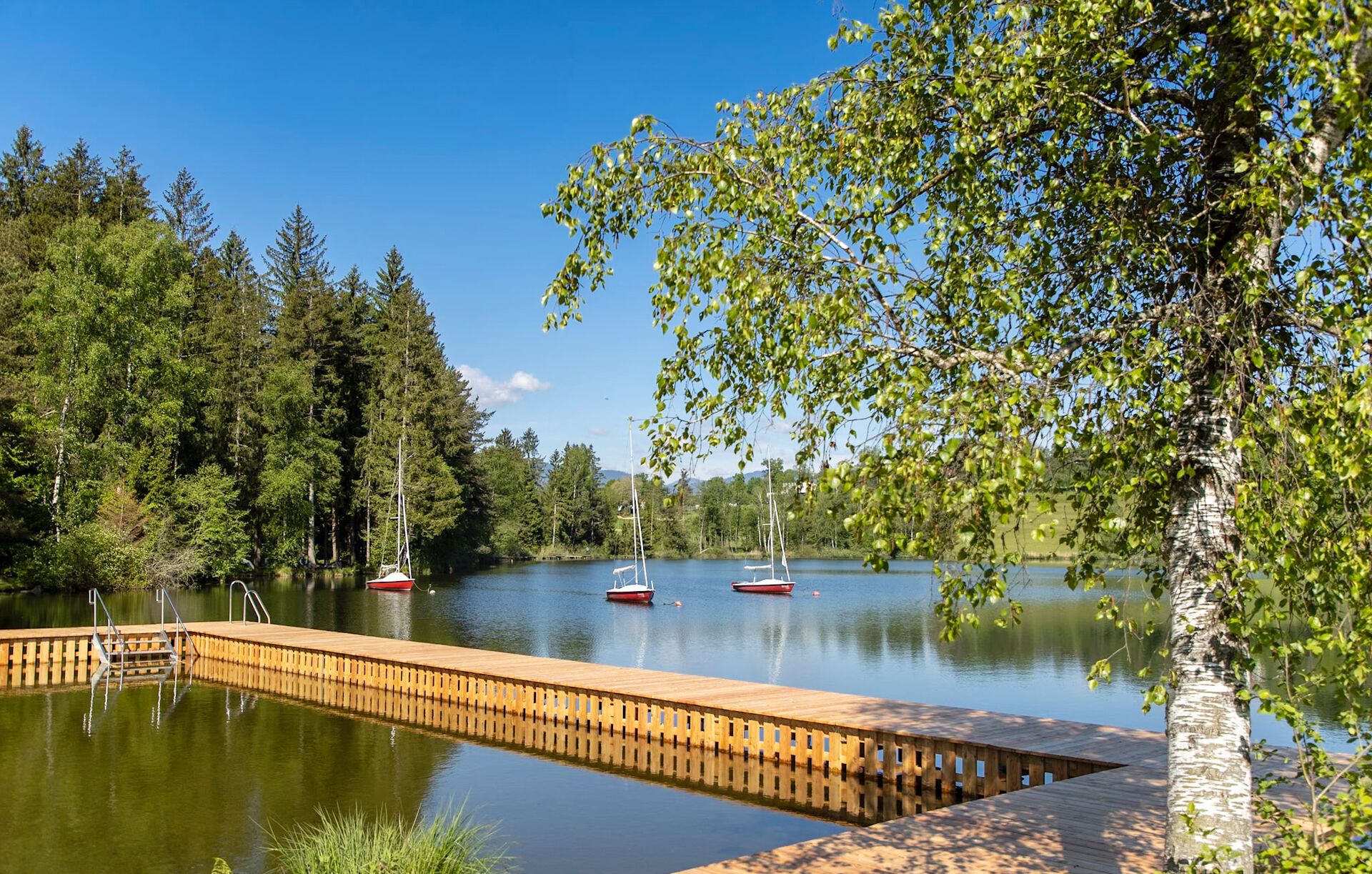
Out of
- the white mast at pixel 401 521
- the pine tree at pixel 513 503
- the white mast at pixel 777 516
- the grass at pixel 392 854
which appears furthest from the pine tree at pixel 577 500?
the grass at pixel 392 854

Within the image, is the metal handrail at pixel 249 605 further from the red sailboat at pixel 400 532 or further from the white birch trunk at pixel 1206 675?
the white birch trunk at pixel 1206 675

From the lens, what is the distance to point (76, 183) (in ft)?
149

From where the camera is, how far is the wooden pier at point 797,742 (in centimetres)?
665

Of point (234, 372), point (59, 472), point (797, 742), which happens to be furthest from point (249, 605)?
point (797, 742)

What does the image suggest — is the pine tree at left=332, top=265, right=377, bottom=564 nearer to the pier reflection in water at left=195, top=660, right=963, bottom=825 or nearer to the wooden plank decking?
the wooden plank decking

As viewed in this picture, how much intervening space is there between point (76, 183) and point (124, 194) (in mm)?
1899

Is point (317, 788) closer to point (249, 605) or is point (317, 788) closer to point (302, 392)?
point (249, 605)

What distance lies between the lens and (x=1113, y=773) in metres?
8.55

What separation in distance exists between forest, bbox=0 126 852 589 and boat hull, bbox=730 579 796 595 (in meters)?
6.25

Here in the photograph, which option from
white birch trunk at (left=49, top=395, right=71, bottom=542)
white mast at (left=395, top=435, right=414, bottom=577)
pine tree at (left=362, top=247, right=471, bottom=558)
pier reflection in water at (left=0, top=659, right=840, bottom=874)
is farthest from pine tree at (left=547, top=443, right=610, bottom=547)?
pier reflection in water at (left=0, top=659, right=840, bottom=874)

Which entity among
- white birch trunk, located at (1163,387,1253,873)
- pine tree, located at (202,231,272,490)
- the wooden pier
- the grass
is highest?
pine tree, located at (202,231,272,490)

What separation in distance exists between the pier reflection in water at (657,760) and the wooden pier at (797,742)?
29 mm

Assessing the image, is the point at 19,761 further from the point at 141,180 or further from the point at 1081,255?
the point at 141,180

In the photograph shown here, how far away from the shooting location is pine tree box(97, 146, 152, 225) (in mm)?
45781
